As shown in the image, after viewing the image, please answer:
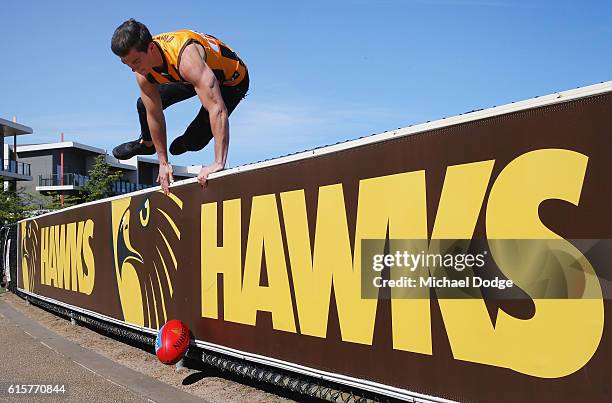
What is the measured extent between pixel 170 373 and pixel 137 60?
14.0ft

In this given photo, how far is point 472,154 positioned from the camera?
14.1 feet

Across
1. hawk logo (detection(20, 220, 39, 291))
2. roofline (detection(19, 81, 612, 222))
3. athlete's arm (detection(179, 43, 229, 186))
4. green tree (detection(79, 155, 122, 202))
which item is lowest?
hawk logo (detection(20, 220, 39, 291))

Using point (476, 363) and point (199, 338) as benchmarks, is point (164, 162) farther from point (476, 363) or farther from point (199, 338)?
point (476, 363)

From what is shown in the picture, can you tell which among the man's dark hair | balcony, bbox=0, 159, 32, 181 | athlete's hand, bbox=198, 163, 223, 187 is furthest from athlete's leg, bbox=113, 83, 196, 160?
balcony, bbox=0, 159, 32, 181

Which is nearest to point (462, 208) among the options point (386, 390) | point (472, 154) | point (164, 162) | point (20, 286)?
point (472, 154)

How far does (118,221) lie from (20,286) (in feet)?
38.3

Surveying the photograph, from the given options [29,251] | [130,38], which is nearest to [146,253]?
[130,38]

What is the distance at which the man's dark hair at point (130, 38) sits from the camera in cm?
691

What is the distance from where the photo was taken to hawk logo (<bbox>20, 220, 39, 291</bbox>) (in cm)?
1762

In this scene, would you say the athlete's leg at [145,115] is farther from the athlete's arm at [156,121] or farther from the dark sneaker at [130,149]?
the athlete's arm at [156,121]

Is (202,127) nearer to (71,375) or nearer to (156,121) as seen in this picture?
(156,121)

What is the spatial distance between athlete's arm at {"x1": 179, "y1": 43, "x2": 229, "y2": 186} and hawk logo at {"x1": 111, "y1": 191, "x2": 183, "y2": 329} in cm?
130

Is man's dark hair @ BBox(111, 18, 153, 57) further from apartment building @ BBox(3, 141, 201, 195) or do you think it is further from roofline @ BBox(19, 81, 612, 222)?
apartment building @ BBox(3, 141, 201, 195)

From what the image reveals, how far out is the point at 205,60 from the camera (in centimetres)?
747
